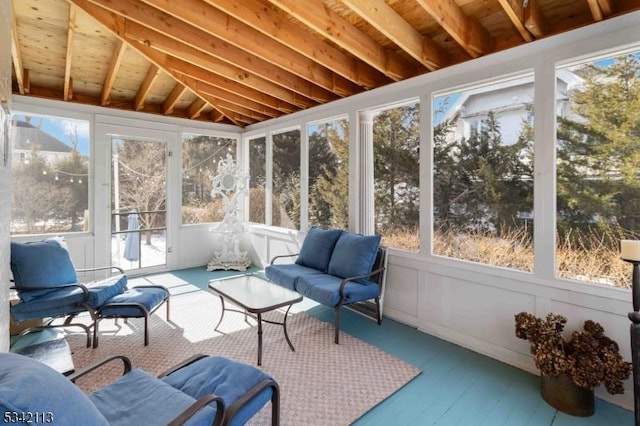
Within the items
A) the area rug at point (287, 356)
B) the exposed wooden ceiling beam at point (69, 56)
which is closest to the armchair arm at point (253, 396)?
the area rug at point (287, 356)

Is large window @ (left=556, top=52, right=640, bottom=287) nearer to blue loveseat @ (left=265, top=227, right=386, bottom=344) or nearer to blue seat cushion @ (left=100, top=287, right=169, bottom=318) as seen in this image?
blue loveseat @ (left=265, top=227, right=386, bottom=344)

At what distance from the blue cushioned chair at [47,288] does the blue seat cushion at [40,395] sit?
2.10m

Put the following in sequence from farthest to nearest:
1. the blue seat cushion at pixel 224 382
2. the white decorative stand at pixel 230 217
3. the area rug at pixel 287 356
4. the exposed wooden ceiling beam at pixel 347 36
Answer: the white decorative stand at pixel 230 217
the exposed wooden ceiling beam at pixel 347 36
the area rug at pixel 287 356
the blue seat cushion at pixel 224 382

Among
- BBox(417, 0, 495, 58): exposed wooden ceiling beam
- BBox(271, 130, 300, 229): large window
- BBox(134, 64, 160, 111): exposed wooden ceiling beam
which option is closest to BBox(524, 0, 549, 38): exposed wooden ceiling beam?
BBox(417, 0, 495, 58): exposed wooden ceiling beam

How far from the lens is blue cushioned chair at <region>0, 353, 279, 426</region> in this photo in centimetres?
89

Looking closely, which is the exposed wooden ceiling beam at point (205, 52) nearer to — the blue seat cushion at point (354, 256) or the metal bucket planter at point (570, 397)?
the blue seat cushion at point (354, 256)

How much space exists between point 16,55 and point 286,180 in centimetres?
353

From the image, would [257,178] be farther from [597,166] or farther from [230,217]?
[597,166]

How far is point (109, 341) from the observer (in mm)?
3107

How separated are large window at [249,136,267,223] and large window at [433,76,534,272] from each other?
3.46m

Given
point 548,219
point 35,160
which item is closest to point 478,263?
point 548,219

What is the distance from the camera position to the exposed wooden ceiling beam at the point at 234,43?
272cm

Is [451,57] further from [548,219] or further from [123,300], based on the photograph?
[123,300]

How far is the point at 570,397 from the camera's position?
2.14 meters
